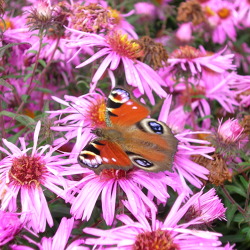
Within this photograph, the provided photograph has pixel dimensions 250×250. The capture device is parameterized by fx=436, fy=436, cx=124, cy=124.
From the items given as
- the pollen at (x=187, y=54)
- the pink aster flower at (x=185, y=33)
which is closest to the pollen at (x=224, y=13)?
the pink aster flower at (x=185, y=33)

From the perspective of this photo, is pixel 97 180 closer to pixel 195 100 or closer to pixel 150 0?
pixel 195 100

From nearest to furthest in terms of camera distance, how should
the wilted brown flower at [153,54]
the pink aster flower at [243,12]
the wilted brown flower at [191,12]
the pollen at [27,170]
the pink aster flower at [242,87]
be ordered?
the pollen at [27,170], the wilted brown flower at [153,54], the pink aster flower at [242,87], the wilted brown flower at [191,12], the pink aster flower at [243,12]

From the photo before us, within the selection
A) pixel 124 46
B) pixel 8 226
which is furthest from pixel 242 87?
pixel 8 226

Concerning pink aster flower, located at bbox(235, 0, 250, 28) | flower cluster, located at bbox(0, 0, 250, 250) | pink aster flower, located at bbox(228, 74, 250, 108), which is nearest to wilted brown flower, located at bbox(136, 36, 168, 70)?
flower cluster, located at bbox(0, 0, 250, 250)

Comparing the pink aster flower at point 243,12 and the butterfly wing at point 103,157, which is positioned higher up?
the butterfly wing at point 103,157

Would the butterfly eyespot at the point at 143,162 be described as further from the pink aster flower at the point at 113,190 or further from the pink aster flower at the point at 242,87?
Result: the pink aster flower at the point at 242,87

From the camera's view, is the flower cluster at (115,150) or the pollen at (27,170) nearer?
the flower cluster at (115,150)

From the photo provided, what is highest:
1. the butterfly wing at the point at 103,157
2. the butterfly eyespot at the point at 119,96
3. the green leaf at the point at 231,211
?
the butterfly eyespot at the point at 119,96
